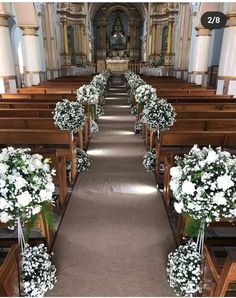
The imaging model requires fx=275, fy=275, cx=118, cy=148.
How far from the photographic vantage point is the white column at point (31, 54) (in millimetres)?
11844

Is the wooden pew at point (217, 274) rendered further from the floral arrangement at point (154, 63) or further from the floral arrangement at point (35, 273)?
the floral arrangement at point (154, 63)

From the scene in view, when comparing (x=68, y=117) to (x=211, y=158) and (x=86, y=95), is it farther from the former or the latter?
(x=211, y=158)

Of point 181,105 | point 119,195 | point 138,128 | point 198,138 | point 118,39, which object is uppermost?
point 118,39

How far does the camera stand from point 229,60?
27.9 ft

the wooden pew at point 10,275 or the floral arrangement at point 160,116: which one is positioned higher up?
the floral arrangement at point 160,116

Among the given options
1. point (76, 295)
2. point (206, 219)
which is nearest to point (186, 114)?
point (206, 219)

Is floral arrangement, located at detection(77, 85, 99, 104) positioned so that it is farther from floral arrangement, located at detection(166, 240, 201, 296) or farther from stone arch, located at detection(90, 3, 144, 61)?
stone arch, located at detection(90, 3, 144, 61)

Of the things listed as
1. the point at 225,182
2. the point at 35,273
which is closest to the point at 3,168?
the point at 35,273

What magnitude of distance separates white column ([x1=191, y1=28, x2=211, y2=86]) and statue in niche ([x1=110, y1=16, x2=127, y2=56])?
686 inches

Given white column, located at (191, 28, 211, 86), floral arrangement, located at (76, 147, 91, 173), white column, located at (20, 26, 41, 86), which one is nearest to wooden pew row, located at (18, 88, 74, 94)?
white column, located at (20, 26, 41, 86)

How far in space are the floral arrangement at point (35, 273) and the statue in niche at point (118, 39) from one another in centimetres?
2799

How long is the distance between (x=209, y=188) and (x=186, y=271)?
2.68 ft

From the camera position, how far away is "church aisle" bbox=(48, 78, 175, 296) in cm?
262

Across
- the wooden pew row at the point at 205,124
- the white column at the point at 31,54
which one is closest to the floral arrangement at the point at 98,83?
the white column at the point at 31,54
